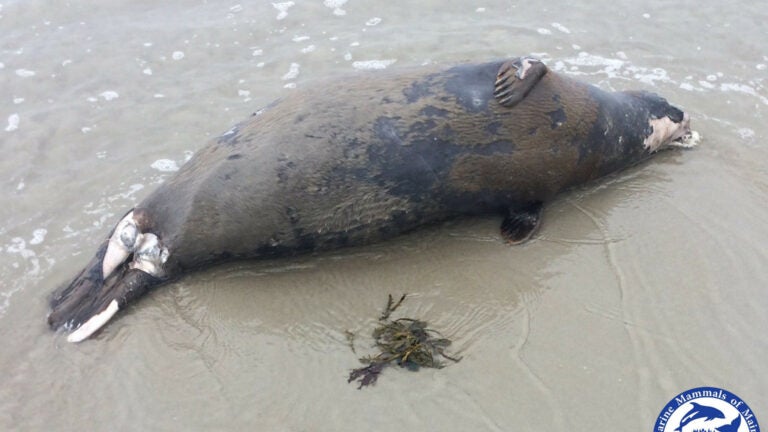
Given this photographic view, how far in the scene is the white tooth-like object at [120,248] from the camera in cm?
448

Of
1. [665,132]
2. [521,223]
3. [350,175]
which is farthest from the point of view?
[665,132]

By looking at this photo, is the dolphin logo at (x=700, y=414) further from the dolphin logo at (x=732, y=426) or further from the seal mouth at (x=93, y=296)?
the seal mouth at (x=93, y=296)

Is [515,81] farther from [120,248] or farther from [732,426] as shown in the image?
[120,248]

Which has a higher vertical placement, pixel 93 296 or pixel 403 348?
pixel 403 348

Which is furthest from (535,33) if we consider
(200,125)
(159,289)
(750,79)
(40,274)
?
(40,274)

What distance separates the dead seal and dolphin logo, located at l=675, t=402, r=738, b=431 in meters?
1.74

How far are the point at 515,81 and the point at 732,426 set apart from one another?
2.60 meters

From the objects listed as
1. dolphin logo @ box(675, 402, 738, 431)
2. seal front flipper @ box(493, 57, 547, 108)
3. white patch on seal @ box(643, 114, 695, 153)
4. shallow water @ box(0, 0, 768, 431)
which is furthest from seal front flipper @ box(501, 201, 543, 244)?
dolphin logo @ box(675, 402, 738, 431)

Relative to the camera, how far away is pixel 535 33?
7.38 m

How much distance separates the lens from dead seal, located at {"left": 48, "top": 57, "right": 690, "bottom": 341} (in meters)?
4.47

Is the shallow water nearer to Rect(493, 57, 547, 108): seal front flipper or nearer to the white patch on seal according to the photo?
the white patch on seal

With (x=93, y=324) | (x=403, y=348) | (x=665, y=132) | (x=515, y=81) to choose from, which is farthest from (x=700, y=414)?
(x=93, y=324)

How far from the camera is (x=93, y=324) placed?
4.26 m

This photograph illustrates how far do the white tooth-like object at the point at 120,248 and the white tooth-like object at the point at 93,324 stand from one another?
10.2 inches
